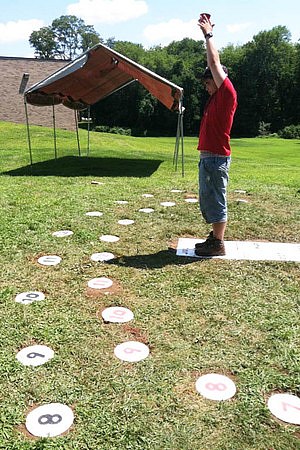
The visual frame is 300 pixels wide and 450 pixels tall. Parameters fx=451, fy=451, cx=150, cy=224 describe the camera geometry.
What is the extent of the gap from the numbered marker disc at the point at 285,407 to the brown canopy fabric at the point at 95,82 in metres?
7.31

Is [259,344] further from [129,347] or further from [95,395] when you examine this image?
[95,395]

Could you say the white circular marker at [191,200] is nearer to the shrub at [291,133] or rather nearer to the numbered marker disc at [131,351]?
the numbered marker disc at [131,351]

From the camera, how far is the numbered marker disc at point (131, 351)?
241cm

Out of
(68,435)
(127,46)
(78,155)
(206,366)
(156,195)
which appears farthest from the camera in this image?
(127,46)

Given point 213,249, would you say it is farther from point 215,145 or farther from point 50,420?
point 50,420

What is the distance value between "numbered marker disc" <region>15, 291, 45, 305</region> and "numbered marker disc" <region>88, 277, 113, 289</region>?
1.26ft

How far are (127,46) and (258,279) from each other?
2573 inches

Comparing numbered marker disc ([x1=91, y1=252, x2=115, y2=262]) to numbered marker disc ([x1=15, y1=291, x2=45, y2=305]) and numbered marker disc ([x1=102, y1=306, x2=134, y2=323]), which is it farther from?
numbered marker disc ([x1=102, y1=306, x2=134, y2=323])

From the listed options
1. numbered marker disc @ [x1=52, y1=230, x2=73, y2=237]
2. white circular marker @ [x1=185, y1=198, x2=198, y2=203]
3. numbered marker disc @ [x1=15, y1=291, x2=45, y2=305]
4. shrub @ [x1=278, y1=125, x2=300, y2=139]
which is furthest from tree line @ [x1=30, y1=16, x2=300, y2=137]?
numbered marker disc @ [x1=15, y1=291, x2=45, y2=305]

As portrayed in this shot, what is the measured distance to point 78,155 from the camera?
40.9ft

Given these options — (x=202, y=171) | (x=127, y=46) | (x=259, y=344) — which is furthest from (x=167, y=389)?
(x=127, y=46)

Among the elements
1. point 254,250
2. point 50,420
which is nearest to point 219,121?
point 254,250

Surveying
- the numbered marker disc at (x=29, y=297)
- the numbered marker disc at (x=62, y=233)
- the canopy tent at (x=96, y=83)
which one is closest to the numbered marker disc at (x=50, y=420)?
the numbered marker disc at (x=29, y=297)

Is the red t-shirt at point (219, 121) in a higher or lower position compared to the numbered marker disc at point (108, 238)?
higher
